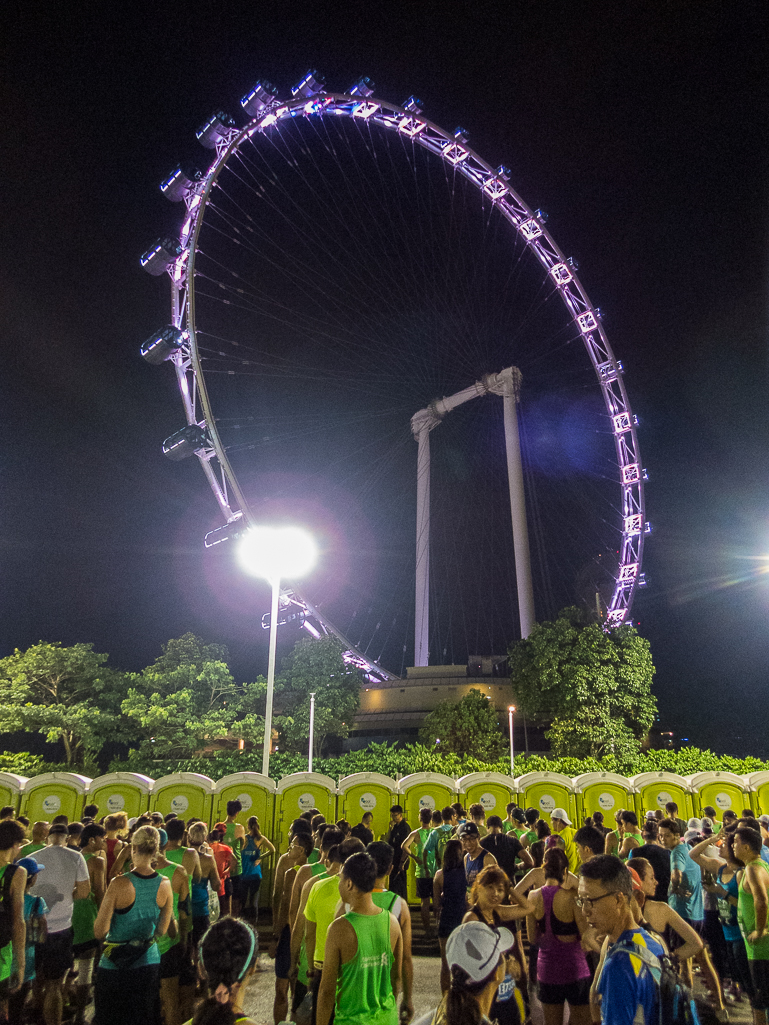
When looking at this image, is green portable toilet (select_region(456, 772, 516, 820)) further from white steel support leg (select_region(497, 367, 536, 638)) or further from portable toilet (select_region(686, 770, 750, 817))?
white steel support leg (select_region(497, 367, 536, 638))

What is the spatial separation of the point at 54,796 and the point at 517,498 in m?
33.6

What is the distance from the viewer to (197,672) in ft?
121

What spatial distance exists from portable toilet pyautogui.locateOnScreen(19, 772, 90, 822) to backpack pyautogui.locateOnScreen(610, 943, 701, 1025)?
1535 cm

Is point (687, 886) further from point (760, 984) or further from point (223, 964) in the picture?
point (223, 964)

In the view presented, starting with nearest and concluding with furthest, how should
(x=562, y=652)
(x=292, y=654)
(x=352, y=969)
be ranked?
(x=352, y=969) < (x=562, y=652) < (x=292, y=654)

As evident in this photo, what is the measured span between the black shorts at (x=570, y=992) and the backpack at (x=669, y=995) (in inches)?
100

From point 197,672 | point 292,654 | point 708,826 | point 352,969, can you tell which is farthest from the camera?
point 292,654

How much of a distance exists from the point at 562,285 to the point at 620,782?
96.9 feet

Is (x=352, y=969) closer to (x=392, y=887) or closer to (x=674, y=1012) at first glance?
(x=674, y=1012)

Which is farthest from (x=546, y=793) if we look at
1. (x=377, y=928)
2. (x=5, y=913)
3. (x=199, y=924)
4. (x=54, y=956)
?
(x=377, y=928)

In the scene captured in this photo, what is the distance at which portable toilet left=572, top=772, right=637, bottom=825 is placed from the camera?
16375mm

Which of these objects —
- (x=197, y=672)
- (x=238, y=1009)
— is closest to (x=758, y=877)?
(x=238, y=1009)

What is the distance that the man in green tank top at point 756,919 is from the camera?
568 centimetres

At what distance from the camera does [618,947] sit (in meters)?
3.15
